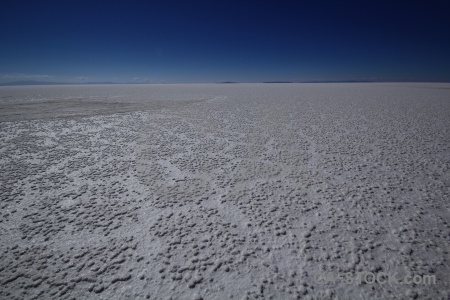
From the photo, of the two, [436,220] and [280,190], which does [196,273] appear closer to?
[280,190]

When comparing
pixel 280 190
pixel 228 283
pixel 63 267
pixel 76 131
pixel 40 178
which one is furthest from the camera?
pixel 76 131

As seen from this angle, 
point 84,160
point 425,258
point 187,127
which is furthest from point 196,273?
point 187,127

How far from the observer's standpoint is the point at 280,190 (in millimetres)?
3604

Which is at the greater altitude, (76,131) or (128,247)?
(76,131)

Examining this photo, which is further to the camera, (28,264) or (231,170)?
(231,170)

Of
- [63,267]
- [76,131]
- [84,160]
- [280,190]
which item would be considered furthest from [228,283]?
[76,131]

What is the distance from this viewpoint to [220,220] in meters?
2.87

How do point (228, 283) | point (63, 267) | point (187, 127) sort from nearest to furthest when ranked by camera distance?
1. point (228, 283)
2. point (63, 267)
3. point (187, 127)

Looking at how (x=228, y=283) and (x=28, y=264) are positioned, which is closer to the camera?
(x=228, y=283)

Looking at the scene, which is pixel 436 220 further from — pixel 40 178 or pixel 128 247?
pixel 40 178

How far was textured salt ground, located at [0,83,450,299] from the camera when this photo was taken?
1.97m

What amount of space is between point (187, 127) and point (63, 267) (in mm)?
6740

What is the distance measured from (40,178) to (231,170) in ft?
11.4

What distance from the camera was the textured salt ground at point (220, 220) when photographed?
197 cm
